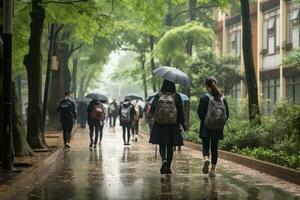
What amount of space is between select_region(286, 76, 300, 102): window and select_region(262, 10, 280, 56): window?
9.54 feet

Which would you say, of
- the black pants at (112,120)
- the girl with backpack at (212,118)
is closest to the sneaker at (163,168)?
the girl with backpack at (212,118)

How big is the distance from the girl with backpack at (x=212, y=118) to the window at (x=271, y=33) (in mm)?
24723

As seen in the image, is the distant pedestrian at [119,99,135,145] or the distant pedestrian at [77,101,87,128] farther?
the distant pedestrian at [77,101,87,128]

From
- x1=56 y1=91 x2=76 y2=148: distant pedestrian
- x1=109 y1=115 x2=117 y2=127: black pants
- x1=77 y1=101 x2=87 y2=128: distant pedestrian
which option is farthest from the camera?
x1=109 y1=115 x2=117 y2=127: black pants

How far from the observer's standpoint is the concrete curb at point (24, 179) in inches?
365

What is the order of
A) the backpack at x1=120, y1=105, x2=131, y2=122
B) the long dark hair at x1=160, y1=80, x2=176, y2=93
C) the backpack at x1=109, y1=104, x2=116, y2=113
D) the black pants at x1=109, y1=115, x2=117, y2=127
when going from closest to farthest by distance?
the long dark hair at x1=160, y1=80, x2=176, y2=93 → the backpack at x1=120, y1=105, x2=131, y2=122 → the backpack at x1=109, y1=104, x2=116, y2=113 → the black pants at x1=109, y1=115, x2=117, y2=127

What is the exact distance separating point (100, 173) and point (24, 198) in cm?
364

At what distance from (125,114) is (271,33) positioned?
54.0 feet

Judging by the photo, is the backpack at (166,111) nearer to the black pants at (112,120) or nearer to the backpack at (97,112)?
the backpack at (97,112)

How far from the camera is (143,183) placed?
11.0 metres

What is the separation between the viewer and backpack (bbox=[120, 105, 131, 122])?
77.2 ft

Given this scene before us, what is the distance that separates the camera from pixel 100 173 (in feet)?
42.3

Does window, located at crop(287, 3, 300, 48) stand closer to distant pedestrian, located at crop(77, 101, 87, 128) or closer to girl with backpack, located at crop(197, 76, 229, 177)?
distant pedestrian, located at crop(77, 101, 87, 128)

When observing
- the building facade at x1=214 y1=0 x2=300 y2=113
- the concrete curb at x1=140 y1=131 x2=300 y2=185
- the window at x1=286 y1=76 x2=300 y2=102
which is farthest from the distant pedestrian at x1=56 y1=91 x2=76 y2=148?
the window at x1=286 y1=76 x2=300 y2=102
